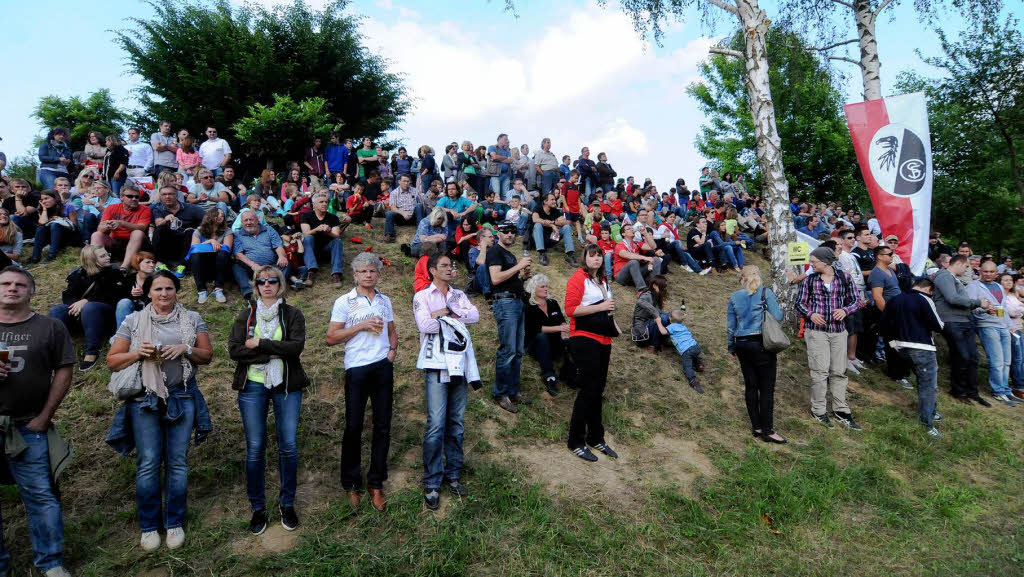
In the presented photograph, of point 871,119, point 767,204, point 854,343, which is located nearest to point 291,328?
point 767,204

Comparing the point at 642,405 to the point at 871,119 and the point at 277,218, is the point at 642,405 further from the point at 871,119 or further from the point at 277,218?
the point at 277,218

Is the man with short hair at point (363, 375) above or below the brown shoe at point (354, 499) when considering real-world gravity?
above

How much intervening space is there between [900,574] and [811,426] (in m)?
2.64

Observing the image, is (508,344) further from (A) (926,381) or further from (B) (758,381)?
(A) (926,381)

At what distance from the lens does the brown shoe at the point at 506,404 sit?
596 centimetres

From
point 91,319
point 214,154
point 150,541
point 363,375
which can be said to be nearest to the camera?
point 150,541

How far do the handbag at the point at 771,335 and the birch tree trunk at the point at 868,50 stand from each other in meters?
6.81

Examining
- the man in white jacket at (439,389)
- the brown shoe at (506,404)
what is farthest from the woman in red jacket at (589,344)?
the man in white jacket at (439,389)

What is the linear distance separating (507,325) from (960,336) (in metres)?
7.16

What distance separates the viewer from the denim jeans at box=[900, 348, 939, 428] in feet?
22.2

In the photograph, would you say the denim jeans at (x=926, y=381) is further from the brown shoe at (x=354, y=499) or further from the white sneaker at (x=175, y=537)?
the white sneaker at (x=175, y=537)

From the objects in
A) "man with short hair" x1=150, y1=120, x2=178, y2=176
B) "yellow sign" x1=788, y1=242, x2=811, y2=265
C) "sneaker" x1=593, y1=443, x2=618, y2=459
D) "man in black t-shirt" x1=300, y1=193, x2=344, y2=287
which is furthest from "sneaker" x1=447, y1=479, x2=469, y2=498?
"man with short hair" x1=150, y1=120, x2=178, y2=176

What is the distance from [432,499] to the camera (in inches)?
168

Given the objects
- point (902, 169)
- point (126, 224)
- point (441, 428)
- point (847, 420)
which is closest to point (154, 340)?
point (441, 428)
